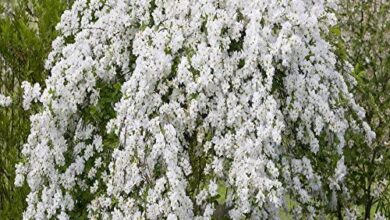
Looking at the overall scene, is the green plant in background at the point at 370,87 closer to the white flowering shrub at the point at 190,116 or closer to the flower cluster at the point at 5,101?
the white flowering shrub at the point at 190,116

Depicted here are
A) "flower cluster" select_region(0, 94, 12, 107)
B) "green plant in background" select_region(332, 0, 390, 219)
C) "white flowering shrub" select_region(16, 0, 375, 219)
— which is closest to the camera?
"white flowering shrub" select_region(16, 0, 375, 219)

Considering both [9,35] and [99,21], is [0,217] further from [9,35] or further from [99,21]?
[99,21]

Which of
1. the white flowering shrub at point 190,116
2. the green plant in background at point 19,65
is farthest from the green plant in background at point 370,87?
the green plant in background at point 19,65

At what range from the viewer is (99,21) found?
4242 millimetres

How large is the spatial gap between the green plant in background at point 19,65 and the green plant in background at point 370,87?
1.92 m

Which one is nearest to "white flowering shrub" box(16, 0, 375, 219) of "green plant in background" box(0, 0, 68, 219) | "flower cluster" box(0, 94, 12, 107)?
"green plant in background" box(0, 0, 68, 219)

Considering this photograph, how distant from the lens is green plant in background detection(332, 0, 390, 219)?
5.26 metres

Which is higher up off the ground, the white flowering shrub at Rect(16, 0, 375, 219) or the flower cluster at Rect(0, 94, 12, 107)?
the flower cluster at Rect(0, 94, 12, 107)

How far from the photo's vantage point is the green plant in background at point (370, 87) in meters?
5.26

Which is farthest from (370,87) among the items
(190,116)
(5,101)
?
(5,101)

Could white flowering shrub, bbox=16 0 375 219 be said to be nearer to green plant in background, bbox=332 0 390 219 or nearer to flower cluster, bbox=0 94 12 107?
flower cluster, bbox=0 94 12 107

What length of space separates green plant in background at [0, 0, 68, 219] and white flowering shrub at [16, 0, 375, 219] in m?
0.49

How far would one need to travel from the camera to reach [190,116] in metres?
3.62

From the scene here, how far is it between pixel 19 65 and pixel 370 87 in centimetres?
277
